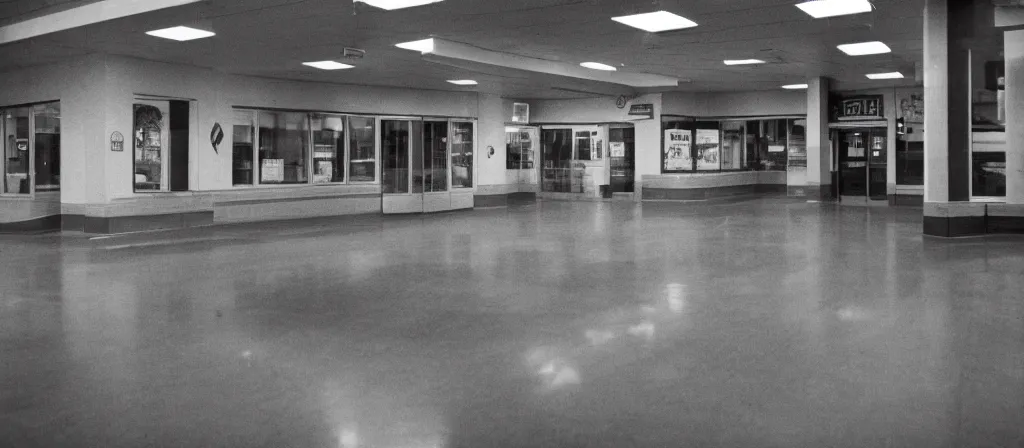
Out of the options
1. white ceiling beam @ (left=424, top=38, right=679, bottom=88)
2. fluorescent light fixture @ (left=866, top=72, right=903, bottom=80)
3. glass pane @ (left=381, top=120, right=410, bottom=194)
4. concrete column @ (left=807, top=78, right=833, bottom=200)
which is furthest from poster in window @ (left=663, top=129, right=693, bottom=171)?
glass pane @ (left=381, top=120, right=410, bottom=194)

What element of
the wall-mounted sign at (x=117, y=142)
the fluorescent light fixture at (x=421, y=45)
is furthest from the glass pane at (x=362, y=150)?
the fluorescent light fixture at (x=421, y=45)

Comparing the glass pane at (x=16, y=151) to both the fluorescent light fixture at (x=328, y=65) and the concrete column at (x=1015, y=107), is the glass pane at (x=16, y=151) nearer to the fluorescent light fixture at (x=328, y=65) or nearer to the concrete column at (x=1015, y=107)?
the fluorescent light fixture at (x=328, y=65)

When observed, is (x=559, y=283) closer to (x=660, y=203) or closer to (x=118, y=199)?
(x=118, y=199)

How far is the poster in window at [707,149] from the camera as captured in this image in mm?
24234

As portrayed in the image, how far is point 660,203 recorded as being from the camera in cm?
2284

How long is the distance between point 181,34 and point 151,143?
12.7 ft

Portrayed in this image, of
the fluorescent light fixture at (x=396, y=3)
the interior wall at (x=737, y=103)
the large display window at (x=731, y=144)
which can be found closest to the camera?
the fluorescent light fixture at (x=396, y=3)

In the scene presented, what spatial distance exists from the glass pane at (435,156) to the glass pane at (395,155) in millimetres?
561

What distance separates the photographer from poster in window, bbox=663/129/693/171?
2367cm

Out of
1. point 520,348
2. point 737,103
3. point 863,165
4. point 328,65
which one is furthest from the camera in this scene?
point 737,103

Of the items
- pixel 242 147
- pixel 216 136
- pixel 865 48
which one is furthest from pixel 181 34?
pixel 865 48

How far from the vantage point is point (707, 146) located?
24.4 m

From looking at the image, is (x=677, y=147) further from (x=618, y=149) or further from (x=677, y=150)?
(x=618, y=149)

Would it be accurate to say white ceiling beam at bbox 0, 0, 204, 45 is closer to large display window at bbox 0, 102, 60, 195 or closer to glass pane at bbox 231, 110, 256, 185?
large display window at bbox 0, 102, 60, 195
